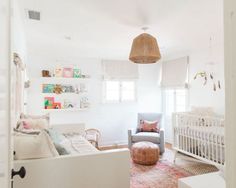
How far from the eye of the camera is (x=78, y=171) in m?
1.80

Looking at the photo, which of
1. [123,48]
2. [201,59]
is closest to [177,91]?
[201,59]

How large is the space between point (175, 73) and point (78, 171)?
398 centimetres

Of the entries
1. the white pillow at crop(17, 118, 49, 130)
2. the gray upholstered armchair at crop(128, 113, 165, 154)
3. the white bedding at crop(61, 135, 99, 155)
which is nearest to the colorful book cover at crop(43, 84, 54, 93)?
the white pillow at crop(17, 118, 49, 130)

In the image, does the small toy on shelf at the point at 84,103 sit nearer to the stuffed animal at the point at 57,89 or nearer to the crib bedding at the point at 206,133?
the stuffed animal at the point at 57,89

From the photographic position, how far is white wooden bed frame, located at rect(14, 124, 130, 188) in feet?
5.36

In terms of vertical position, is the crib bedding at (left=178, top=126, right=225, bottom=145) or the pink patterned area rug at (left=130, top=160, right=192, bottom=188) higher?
the crib bedding at (left=178, top=126, right=225, bottom=145)

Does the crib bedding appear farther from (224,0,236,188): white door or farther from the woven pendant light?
(224,0,236,188): white door

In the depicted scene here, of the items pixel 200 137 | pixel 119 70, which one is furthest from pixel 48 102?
pixel 200 137

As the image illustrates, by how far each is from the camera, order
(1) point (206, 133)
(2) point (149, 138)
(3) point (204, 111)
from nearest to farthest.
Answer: (1) point (206, 133) → (3) point (204, 111) → (2) point (149, 138)

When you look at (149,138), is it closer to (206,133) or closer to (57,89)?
(206,133)

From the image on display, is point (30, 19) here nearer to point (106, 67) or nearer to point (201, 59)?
point (106, 67)

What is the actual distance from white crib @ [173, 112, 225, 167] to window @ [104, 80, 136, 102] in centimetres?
186

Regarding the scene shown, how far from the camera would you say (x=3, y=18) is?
0.77m

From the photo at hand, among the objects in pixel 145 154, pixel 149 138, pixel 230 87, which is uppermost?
Answer: pixel 230 87
